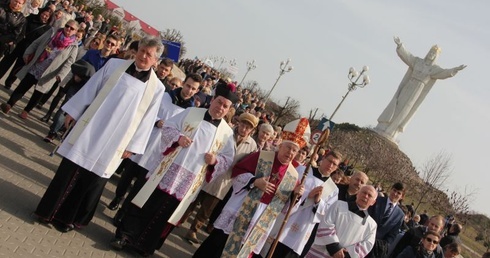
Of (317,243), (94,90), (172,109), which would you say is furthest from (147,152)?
(317,243)

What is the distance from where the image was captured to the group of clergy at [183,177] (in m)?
5.44

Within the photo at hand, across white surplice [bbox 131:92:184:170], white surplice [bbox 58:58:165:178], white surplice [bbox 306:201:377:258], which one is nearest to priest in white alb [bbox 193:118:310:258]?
white surplice [bbox 306:201:377:258]

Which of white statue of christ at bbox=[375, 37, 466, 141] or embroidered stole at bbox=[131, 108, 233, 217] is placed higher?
white statue of christ at bbox=[375, 37, 466, 141]

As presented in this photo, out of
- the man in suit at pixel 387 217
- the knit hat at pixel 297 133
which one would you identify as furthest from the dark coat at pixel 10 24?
the man in suit at pixel 387 217

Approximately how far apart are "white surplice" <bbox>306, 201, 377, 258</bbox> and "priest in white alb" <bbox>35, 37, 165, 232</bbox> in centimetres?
253

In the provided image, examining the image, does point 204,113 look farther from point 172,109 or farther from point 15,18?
point 15,18

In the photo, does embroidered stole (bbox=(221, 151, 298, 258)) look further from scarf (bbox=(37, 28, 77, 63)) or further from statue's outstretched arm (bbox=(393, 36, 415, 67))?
statue's outstretched arm (bbox=(393, 36, 415, 67))

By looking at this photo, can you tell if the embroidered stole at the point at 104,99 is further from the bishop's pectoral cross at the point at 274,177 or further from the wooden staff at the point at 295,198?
the wooden staff at the point at 295,198

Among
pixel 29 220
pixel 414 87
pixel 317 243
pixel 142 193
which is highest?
pixel 414 87

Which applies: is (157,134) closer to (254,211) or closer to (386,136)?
(254,211)

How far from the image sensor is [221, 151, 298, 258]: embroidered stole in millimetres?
6125

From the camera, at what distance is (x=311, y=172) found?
22.5 feet

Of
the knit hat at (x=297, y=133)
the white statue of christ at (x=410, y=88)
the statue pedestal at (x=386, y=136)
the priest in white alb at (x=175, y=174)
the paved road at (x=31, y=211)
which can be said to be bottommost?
the paved road at (x=31, y=211)

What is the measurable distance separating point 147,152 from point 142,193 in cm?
137
